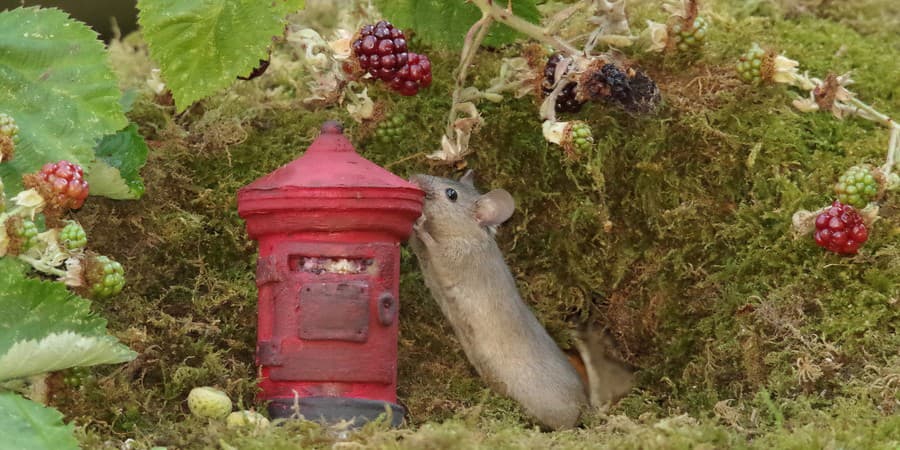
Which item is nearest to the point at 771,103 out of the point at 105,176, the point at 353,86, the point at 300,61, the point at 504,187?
the point at 504,187

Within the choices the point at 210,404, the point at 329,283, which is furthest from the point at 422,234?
the point at 210,404

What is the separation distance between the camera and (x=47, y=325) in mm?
3213

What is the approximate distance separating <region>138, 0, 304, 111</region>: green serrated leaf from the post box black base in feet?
2.99

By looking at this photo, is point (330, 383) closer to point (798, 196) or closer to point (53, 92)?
point (53, 92)

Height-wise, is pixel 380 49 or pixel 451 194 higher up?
pixel 380 49

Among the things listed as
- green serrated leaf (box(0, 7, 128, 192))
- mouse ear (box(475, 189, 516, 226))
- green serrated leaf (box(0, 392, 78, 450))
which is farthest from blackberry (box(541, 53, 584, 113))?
green serrated leaf (box(0, 392, 78, 450))

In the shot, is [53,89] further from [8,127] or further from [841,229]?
[841,229]

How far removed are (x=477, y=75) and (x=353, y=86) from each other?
46cm

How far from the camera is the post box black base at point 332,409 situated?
358 centimetres

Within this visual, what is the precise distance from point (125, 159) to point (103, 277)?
2.27ft

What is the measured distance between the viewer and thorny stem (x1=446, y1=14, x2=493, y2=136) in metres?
4.14

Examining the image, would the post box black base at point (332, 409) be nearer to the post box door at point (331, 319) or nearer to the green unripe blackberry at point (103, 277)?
the post box door at point (331, 319)

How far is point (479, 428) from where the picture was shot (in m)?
3.64

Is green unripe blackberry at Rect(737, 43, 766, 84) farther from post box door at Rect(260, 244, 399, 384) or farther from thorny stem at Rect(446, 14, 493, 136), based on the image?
post box door at Rect(260, 244, 399, 384)
